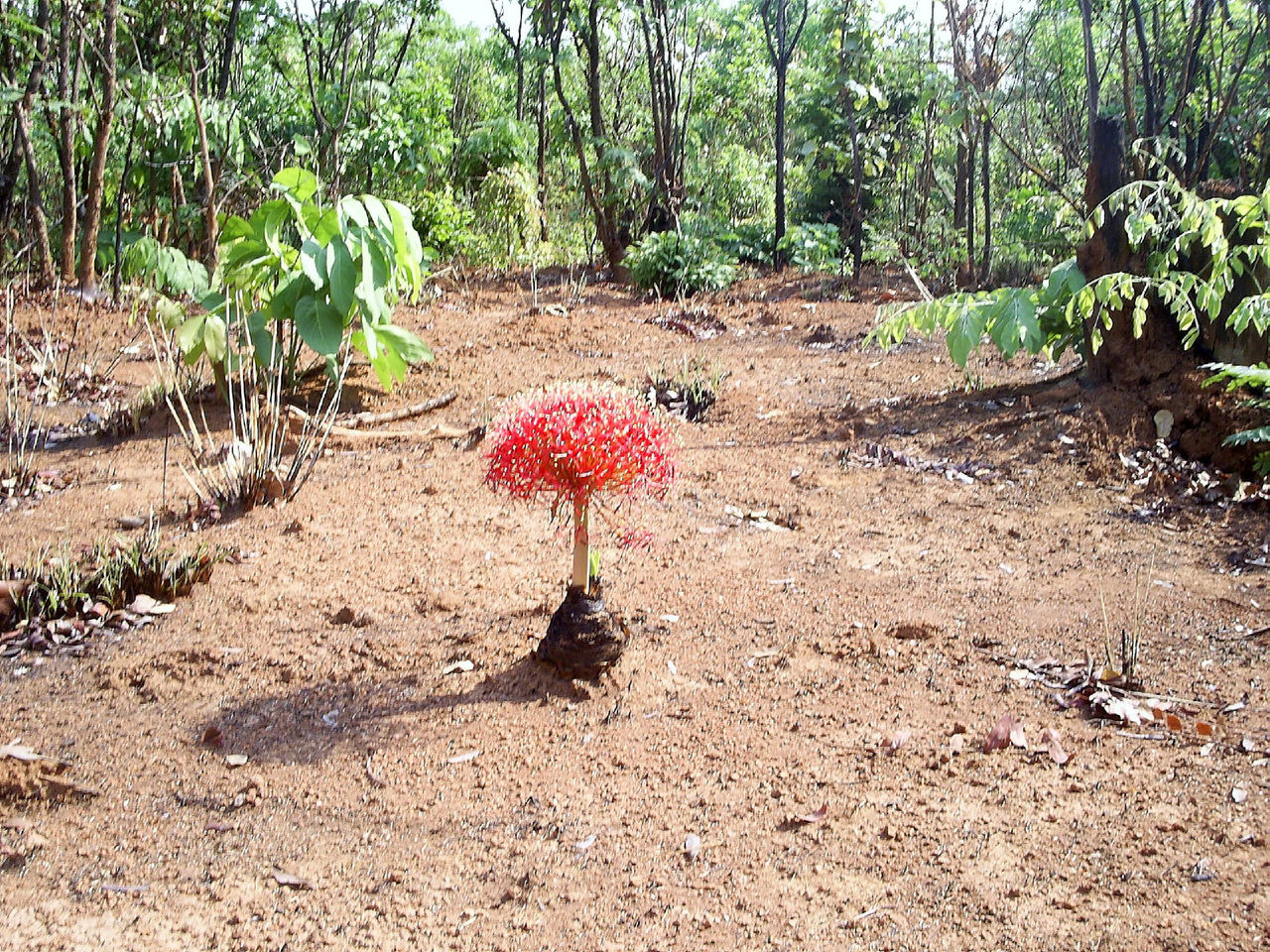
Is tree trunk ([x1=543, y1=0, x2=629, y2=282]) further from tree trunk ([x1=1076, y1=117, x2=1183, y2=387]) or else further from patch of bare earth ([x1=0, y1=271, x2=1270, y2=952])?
patch of bare earth ([x1=0, y1=271, x2=1270, y2=952])

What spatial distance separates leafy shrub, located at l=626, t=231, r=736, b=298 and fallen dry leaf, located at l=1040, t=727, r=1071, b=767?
730 centimetres

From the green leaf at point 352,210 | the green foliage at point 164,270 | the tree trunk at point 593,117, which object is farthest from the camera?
the tree trunk at point 593,117

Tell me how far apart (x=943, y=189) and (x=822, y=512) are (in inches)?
474

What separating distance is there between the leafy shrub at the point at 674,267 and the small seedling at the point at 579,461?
6.89 meters

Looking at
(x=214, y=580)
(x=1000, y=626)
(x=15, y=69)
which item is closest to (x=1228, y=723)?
(x=1000, y=626)

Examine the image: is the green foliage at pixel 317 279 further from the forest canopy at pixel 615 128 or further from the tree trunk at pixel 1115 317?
the tree trunk at pixel 1115 317

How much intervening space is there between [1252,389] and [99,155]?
7.56 metres

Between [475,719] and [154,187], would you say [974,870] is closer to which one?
[475,719]

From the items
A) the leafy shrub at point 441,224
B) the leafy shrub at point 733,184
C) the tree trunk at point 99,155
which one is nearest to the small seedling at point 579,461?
the tree trunk at point 99,155

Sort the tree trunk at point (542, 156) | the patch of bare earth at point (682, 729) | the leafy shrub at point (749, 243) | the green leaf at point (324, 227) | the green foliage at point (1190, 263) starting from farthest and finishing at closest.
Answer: the tree trunk at point (542, 156) → the leafy shrub at point (749, 243) → the green leaf at point (324, 227) → the green foliage at point (1190, 263) → the patch of bare earth at point (682, 729)

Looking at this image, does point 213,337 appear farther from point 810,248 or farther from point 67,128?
point 810,248

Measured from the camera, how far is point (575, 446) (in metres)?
2.94

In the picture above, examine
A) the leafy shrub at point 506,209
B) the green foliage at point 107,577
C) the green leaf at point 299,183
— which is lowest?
the green foliage at point 107,577

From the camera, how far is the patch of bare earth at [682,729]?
2.39m
